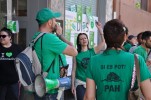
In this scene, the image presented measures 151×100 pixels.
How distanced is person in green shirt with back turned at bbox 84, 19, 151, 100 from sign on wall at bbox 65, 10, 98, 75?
5371mm

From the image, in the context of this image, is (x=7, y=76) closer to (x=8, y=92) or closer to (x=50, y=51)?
(x=8, y=92)

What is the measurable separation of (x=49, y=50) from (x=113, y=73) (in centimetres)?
116

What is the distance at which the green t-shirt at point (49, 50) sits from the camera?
4156mm

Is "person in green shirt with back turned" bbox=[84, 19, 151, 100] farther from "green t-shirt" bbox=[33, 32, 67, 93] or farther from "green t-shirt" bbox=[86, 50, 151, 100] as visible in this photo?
"green t-shirt" bbox=[33, 32, 67, 93]

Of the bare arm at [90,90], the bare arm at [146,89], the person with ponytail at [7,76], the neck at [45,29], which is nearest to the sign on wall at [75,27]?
the person with ponytail at [7,76]

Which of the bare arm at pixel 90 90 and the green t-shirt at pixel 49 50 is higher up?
→ the green t-shirt at pixel 49 50

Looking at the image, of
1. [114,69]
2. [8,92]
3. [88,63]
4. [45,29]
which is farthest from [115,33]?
[8,92]

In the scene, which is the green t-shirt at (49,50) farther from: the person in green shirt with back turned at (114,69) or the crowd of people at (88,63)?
the person in green shirt with back turned at (114,69)

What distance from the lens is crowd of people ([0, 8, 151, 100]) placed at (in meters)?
3.21

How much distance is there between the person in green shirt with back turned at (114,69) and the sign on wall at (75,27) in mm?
5371

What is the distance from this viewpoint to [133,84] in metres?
3.18

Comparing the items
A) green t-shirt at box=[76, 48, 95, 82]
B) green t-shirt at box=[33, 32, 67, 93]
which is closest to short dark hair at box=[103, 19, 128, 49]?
green t-shirt at box=[33, 32, 67, 93]

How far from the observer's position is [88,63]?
3627mm

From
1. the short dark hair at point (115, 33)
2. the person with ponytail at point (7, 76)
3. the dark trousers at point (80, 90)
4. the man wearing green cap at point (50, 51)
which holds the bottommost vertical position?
the dark trousers at point (80, 90)
